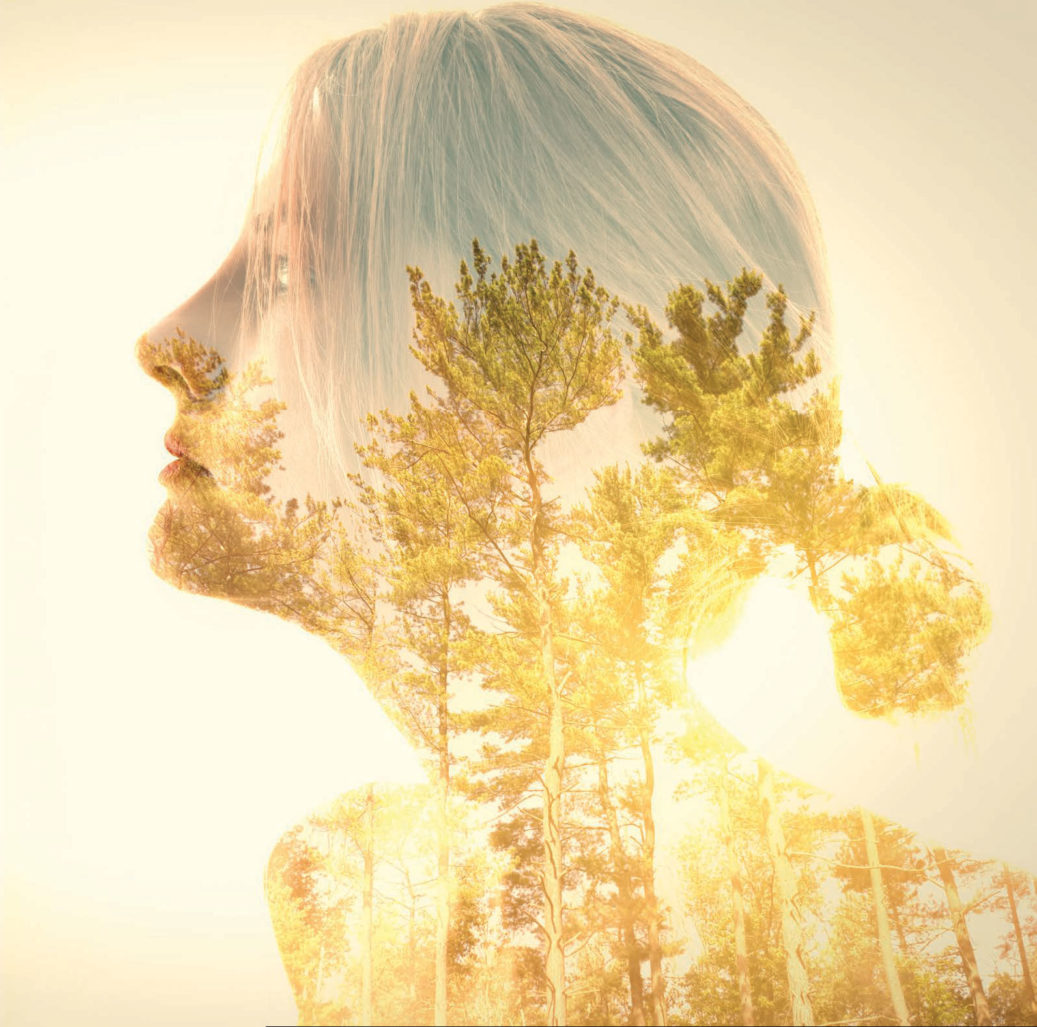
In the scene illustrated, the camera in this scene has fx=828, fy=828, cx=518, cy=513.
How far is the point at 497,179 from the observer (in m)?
1.64

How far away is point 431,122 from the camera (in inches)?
66.9

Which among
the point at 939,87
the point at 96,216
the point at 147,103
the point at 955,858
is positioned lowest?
the point at 955,858

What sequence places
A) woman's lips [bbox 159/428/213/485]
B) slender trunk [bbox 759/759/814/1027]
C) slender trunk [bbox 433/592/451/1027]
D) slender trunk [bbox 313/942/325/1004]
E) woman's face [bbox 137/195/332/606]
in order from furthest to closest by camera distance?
woman's lips [bbox 159/428/213/485] → woman's face [bbox 137/195/332/606] → slender trunk [bbox 313/942/325/1004] → slender trunk [bbox 433/592/451/1027] → slender trunk [bbox 759/759/814/1027]

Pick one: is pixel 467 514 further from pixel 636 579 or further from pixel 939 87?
pixel 939 87

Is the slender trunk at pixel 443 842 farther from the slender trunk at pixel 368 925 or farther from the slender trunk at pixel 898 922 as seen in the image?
the slender trunk at pixel 898 922

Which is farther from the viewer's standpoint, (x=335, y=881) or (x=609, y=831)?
(x=335, y=881)

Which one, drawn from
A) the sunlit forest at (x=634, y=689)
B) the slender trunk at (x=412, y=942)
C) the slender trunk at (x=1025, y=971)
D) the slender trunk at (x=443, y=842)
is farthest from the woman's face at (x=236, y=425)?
the slender trunk at (x=1025, y=971)

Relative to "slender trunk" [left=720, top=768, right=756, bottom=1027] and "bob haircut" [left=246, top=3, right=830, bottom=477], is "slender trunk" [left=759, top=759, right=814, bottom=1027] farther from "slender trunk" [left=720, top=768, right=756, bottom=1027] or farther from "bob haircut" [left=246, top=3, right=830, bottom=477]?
"bob haircut" [left=246, top=3, right=830, bottom=477]

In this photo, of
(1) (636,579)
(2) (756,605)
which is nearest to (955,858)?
(2) (756,605)

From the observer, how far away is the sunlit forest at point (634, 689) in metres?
1.27

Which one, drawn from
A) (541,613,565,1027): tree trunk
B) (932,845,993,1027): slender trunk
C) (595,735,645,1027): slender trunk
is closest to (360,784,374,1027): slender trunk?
(541,613,565,1027): tree trunk

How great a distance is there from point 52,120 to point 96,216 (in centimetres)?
32

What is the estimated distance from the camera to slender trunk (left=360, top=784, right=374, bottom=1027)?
56.6 inches

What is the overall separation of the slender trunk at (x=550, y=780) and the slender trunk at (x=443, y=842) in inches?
7.8
